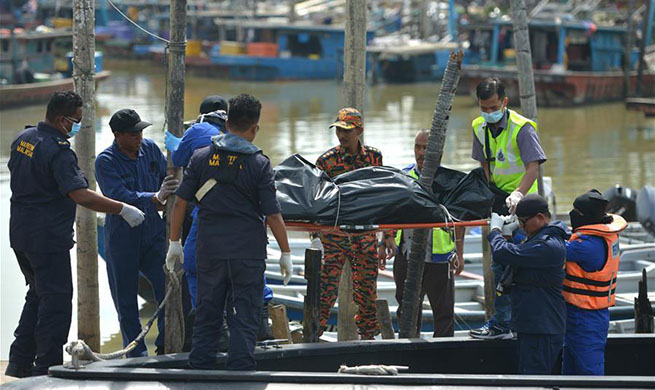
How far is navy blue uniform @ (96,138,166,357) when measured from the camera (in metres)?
6.74

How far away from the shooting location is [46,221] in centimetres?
604

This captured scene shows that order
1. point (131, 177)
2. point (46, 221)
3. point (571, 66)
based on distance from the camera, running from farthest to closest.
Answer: point (571, 66), point (131, 177), point (46, 221)

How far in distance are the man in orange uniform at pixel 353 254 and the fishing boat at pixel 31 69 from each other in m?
23.8

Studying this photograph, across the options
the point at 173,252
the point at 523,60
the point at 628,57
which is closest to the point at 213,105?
the point at 173,252

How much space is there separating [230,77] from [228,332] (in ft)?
116

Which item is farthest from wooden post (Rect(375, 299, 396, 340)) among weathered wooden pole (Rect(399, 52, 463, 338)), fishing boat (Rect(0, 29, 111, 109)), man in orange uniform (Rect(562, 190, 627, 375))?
fishing boat (Rect(0, 29, 111, 109))

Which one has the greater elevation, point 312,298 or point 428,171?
A: point 428,171

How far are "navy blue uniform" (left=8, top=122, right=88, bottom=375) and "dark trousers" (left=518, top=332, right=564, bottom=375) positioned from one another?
2808 millimetres

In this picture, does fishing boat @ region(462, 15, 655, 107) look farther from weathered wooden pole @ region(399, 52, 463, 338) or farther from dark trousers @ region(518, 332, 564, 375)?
dark trousers @ region(518, 332, 564, 375)

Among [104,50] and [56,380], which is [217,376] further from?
[104,50]

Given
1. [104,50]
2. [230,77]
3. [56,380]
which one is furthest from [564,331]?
[104,50]

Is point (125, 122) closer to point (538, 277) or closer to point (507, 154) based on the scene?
point (507, 154)

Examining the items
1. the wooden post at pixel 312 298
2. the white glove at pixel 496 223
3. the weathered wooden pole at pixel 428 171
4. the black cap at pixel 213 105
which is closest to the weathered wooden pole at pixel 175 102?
the black cap at pixel 213 105

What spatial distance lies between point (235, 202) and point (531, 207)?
Answer: 1.64 metres
